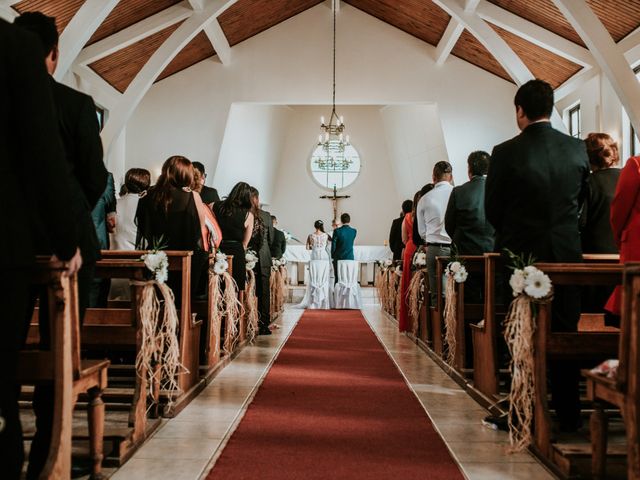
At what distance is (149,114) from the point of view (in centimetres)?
1280

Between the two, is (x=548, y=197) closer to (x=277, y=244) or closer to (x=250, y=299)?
(x=250, y=299)

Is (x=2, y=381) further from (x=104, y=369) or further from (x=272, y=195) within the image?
(x=272, y=195)

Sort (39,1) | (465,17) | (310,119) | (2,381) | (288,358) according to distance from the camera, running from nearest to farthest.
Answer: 1. (2,381)
2. (288,358)
3. (39,1)
4. (465,17)
5. (310,119)

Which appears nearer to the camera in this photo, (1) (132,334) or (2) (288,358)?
(1) (132,334)

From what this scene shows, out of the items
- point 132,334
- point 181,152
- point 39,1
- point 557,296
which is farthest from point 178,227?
point 181,152

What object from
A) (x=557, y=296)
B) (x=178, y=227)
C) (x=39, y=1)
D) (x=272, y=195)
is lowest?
(x=557, y=296)

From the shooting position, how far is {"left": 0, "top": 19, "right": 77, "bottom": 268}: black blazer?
5.41ft

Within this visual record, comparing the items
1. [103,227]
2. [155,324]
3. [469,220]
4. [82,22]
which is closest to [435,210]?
[469,220]

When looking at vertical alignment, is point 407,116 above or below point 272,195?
above

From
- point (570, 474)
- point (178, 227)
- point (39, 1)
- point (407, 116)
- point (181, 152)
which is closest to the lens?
point (570, 474)

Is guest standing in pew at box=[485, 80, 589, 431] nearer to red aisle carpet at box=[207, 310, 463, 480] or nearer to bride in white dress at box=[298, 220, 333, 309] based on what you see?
red aisle carpet at box=[207, 310, 463, 480]

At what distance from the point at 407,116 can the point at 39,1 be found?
9.66 meters

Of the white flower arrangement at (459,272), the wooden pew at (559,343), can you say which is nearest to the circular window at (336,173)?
the white flower arrangement at (459,272)

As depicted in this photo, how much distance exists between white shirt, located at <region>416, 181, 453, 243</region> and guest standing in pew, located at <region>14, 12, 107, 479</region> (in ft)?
12.3
